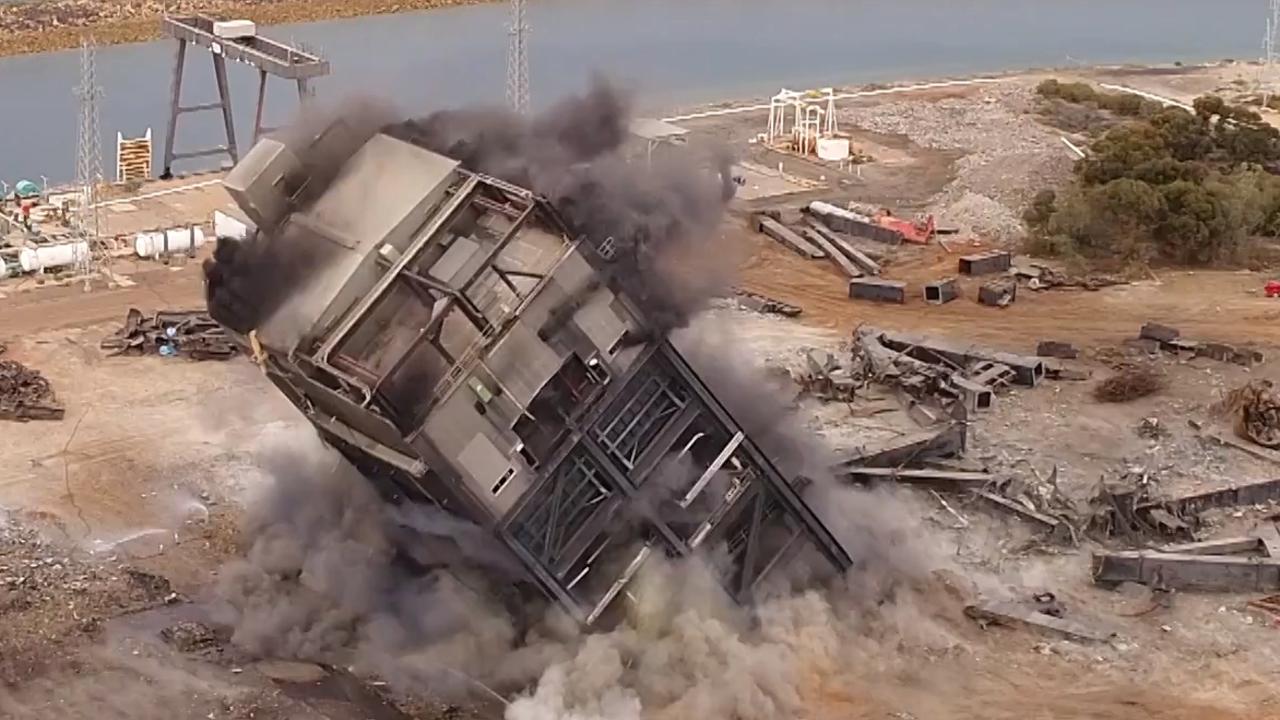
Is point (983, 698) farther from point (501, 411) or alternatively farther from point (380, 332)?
point (380, 332)

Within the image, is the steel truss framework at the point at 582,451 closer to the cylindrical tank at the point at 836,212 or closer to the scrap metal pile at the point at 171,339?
the scrap metal pile at the point at 171,339

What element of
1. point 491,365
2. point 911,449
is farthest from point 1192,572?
point 491,365

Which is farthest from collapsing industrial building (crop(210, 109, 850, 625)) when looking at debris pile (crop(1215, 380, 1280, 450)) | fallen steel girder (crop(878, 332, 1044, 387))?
fallen steel girder (crop(878, 332, 1044, 387))

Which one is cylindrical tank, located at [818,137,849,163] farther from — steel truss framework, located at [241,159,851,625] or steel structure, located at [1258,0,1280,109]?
steel truss framework, located at [241,159,851,625]

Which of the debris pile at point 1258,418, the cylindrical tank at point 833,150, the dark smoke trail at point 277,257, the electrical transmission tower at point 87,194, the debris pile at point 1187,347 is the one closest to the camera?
the dark smoke trail at point 277,257

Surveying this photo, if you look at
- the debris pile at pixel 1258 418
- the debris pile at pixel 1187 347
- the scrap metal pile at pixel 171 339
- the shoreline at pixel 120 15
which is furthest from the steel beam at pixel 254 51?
the debris pile at pixel 1258 418

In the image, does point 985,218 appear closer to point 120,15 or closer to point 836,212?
point 836,212

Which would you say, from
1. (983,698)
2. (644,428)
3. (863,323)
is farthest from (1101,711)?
(863,323)
